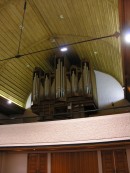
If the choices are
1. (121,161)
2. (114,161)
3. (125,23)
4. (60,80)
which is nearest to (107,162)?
(114,161)

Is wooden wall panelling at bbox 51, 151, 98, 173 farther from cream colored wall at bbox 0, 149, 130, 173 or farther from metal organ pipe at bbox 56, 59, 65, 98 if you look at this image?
metal organ pipe at bbox 56, 59, 65, 98

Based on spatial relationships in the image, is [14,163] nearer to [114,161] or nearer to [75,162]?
[75,162]

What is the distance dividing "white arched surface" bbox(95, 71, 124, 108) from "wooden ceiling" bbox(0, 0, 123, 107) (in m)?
0.29

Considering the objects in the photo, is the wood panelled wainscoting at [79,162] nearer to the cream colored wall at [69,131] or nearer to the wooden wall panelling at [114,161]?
the wooden wall panelling at [114,161]

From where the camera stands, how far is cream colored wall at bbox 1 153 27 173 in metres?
8.20

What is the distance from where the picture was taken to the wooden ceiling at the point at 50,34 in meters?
5.84

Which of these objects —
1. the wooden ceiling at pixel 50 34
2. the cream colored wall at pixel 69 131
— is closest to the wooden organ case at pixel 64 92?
the wooden ceiling at pixel 50 34

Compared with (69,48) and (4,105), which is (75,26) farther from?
(4,105)

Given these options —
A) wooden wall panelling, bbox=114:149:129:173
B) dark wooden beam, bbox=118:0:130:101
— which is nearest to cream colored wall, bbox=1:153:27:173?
wooden wall panelling, bbox=114:149:129:173

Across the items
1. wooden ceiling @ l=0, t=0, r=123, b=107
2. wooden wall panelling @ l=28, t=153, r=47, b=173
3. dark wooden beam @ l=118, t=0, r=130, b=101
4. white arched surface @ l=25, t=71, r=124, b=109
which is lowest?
wooden wall panelling @ l=28, t=153, r=47, b=173

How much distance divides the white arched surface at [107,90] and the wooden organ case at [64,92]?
1.15m

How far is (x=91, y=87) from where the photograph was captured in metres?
7.43

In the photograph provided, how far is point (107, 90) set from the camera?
876 centimetres

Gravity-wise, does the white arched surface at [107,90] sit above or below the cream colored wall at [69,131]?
above
